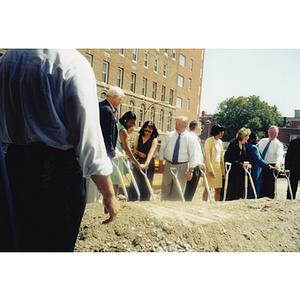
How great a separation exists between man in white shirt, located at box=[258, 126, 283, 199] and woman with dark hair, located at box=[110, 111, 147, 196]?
2449mm

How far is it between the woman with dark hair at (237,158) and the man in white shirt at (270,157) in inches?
12.8

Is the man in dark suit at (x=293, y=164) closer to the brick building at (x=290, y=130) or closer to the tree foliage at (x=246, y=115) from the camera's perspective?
the brick building at (x=290, y=130)

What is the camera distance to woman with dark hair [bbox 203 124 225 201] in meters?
5.11

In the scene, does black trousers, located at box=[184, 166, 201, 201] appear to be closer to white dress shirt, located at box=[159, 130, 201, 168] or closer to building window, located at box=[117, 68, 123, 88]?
white dress shirt, located at box=[159, 130, 201, 168]

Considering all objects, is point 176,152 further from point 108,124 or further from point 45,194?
point 45,194

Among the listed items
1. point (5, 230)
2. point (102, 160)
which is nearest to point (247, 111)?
point (102, 160)

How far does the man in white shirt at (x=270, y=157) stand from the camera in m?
5.14

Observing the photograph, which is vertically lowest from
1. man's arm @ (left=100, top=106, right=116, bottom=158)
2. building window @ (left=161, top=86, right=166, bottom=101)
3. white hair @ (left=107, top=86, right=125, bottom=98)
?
man's arm @ (left=100, top=106, right=116, bottom=158)

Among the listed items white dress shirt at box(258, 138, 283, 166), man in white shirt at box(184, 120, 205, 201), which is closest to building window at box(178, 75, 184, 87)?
man in white shirt at box(184, 120, 205, 201)

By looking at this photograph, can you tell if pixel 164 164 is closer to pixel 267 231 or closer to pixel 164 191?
pixel 164 191

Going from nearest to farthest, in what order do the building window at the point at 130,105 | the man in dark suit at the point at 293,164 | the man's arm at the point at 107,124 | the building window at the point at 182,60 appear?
the man's arm at the point at 107,124 → the building window at the point at 182,60 → the building window at the point at 130,105 → the man in dark suit at the point at 293,164

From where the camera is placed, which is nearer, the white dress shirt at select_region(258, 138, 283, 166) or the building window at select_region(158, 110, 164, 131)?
the building window at select_region(158, 110, 164, 131)

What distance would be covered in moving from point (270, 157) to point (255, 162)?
0.89ft

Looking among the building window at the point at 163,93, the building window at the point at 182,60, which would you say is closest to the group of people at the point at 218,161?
the building window at the point at 163,93
